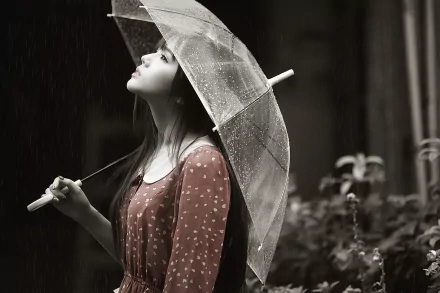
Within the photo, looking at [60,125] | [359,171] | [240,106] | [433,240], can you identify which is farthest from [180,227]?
[60,125]

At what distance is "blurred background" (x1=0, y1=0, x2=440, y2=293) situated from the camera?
600cm

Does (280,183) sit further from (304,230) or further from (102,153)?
(102,153)

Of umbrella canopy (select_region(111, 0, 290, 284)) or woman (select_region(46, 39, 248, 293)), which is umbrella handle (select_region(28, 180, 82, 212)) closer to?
woman (select_region(46, 39, 248, 293))

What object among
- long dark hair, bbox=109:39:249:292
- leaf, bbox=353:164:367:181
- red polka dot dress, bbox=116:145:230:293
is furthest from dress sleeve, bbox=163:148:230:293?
leaf, bbox=353:164:367:181

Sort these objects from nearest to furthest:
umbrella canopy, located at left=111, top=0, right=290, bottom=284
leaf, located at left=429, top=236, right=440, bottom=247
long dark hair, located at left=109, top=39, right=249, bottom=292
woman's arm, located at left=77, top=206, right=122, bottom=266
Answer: umbrella canopy, located at left=111, top=0, right=290, bottom=284 < long dark hair, located at left=109, top=39, right=249, bottom=292 < woman's arm, located at left=77, top=206, right=122, bottom=266 < leaf, located at left=429, top=236, right=440, bottom=247

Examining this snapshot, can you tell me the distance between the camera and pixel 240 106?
2809mm

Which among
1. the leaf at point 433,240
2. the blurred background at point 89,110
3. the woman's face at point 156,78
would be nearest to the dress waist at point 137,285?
the woman's face at point 156,78

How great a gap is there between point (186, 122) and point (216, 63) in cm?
26

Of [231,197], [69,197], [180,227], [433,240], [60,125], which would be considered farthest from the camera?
[60,125]

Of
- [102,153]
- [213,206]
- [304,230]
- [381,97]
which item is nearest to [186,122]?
[213,206]

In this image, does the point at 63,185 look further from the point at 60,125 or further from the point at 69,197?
the point at 60,125

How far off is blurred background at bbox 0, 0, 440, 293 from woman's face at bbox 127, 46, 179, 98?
311cm

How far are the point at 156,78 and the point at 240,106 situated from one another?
335mm

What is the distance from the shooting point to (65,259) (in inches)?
245
